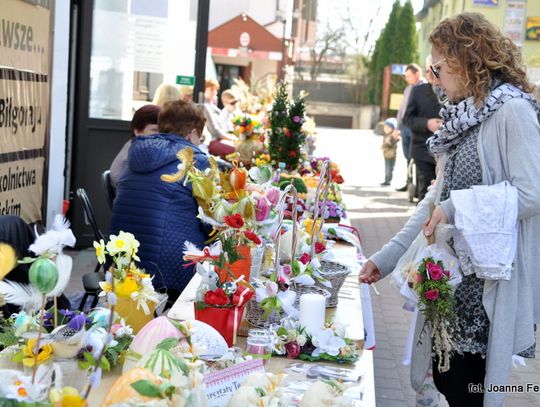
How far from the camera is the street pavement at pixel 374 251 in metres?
4.70

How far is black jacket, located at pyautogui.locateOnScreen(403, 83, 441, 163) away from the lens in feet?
33.1

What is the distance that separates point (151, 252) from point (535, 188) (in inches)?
82.3

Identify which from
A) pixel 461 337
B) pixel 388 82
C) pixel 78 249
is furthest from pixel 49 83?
pixel 388 82

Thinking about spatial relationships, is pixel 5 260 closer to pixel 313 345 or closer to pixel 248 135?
pixel 313 345

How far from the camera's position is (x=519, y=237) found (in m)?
2.70

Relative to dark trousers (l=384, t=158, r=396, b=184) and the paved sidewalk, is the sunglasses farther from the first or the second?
dark trousers (l=384, t=158, r=396, b=184)

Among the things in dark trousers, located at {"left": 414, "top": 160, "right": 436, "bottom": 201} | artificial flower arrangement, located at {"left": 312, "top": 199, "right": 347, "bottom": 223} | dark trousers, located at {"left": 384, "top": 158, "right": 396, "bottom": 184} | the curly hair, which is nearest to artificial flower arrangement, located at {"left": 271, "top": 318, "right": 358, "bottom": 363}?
the curly hair

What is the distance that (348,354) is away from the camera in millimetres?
2479

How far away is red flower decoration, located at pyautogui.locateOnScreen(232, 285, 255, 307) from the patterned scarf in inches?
31.6

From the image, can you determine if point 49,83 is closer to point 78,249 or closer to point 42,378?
point 78,249

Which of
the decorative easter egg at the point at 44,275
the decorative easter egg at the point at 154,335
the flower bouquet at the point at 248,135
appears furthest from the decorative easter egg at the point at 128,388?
the flower bouquet at the point at 248,135

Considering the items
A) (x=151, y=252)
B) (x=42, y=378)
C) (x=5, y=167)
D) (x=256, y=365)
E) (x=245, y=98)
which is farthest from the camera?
(x=245, y=98)

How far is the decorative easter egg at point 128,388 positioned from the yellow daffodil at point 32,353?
39cm

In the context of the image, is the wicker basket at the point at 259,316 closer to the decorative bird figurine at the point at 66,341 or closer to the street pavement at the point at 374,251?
the decorative bird figurine at the point at 66,341
